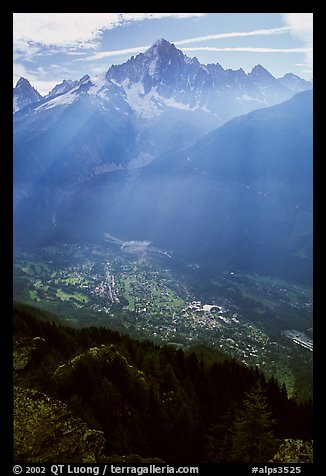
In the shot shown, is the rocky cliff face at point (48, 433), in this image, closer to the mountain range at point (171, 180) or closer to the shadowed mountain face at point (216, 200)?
the shadowed mountain face at point (216, 200)

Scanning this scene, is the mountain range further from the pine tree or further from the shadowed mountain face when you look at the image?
the pine tree

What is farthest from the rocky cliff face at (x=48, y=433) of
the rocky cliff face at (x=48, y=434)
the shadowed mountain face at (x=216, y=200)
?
the shadowed mountain face at (x=216, y=200)

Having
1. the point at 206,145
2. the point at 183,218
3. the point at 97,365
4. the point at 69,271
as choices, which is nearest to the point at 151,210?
the point at 183,218

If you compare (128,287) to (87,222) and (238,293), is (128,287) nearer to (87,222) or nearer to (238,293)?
(238,293)

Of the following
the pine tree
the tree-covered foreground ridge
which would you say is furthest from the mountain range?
the pine tree

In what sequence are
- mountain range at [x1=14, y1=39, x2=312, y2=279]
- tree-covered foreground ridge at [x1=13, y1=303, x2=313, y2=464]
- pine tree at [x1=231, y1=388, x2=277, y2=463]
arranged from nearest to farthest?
1. tree-covered foreground ridge at [x1=13, y1=303, x2=313, y2=464]
2. pine tree at [x1=231, y1=388, x2=277, y2=463]
3. mountain range at [x1=14, y1=39, x2=312, y2=279]

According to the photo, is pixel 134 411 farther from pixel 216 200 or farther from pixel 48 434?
pixel 216 200
